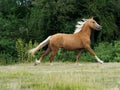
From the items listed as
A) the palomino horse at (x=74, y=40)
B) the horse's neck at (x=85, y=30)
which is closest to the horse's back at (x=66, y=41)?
the palomino horse at (x=74, y=40)

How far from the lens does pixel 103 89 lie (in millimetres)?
6918

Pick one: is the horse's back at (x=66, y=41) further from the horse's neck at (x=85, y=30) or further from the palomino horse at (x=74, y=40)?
the horse's neck at (x=85, y=30)

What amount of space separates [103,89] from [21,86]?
1447mm

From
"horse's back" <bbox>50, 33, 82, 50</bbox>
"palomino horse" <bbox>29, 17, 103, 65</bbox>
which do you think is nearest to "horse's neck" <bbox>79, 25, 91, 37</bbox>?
"palomino horse" <bbox>29, 17, 103, 65</bbox>

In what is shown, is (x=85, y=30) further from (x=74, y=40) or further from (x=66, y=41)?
(x=66, y=41)

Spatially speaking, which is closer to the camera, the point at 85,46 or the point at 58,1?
the point at 85,46

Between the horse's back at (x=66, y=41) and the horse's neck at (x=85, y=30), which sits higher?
the horse's neck at (x=85, y=30)

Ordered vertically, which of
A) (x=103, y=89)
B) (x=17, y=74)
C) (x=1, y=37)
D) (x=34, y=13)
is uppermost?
(x=103, y=89)

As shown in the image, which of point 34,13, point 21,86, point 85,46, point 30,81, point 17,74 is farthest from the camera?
point 34,13

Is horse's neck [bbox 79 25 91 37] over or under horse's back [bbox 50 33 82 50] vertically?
over

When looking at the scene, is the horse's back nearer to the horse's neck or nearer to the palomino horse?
A: the palomino horse

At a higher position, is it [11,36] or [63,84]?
[63,84]

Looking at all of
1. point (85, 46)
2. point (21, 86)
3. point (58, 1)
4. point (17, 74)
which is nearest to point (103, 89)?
point (21, 86)

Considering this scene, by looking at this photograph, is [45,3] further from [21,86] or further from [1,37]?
[21,86]
